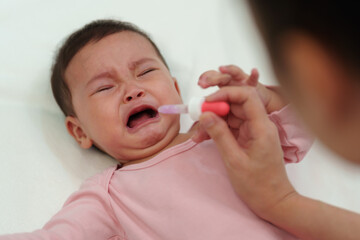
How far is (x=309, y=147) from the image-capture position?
0.94 metres

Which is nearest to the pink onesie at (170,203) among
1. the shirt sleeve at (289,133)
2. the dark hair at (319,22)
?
the shirt sleeve at (289,133)

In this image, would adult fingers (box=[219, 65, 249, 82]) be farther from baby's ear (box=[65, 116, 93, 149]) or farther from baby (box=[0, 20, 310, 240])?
baby's ear (box=[65, 116, 93, 149])

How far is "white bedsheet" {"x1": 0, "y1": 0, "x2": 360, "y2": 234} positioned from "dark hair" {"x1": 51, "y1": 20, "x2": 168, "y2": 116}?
2.7 inches

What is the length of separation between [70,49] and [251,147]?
70 cm

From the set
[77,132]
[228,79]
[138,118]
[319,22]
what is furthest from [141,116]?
[319,22]

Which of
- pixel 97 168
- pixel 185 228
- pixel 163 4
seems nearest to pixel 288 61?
pixel 185 228

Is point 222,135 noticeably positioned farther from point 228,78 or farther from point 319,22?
point 319,22

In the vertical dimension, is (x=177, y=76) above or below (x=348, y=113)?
below

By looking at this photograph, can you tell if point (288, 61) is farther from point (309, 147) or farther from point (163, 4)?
point (163, 4)

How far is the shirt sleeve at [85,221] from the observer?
846mm

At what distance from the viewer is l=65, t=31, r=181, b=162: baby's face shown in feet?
3.32

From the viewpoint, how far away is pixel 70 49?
116cm

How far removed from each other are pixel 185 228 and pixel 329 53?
23.6 inches

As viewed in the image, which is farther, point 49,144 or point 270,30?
point 49,144
